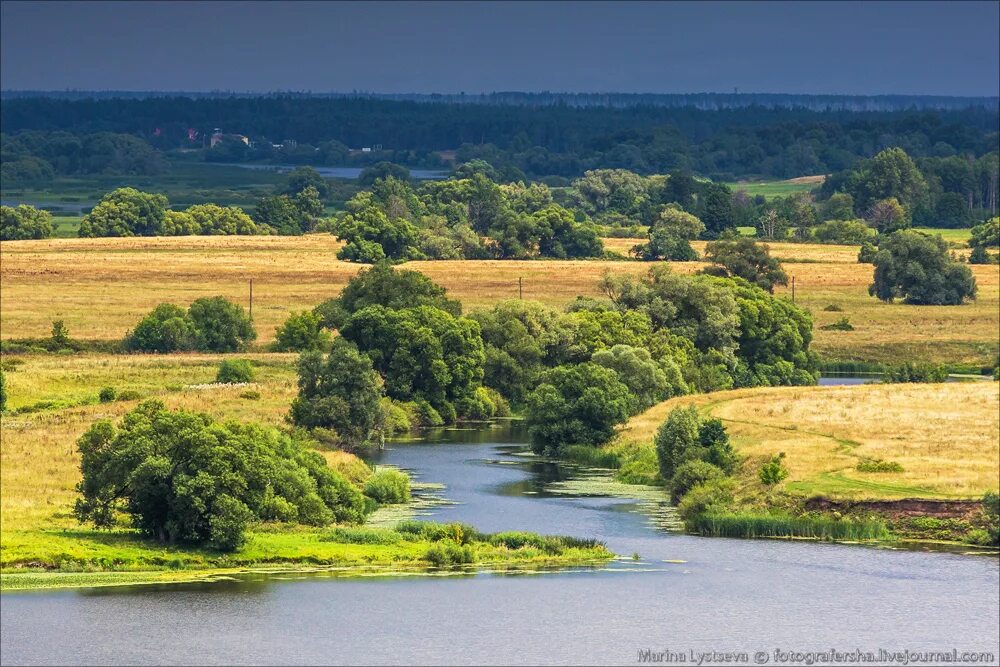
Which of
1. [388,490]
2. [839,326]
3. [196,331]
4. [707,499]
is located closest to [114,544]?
[388,490]

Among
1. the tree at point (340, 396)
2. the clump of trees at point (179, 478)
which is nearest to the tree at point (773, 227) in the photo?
the tree at point (340, 396)

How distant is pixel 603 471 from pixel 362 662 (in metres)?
30.9

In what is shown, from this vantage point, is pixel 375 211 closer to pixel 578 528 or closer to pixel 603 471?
pixel 603 471

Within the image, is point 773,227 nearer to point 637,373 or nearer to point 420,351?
point 637,373

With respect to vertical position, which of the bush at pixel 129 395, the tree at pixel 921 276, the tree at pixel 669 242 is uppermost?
the tree at pixel 669 242

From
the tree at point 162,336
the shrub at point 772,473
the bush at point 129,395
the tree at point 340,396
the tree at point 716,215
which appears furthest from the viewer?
the tree at point 716,215

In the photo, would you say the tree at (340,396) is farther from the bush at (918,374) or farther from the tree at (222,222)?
the tree at (222,222)

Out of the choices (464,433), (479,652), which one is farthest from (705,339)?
(479,652)

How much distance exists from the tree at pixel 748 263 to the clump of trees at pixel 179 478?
72764mm

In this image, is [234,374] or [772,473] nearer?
[772,473]

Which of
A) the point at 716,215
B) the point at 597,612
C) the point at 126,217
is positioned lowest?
the point at 597,612

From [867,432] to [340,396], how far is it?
73.3ft

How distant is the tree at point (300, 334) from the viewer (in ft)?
337

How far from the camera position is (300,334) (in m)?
103
